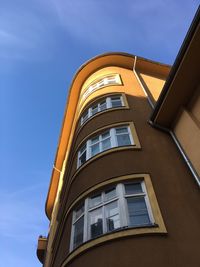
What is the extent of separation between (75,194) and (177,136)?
4.52m

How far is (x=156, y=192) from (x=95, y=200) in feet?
6.73

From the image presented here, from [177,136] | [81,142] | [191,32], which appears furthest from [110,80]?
[191,32]

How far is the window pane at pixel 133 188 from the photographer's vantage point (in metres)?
7.84

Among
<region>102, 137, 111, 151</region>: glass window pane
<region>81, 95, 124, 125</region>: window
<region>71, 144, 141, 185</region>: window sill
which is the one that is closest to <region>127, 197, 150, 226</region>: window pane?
<region>71, 144, 141, 185</region>: window sill

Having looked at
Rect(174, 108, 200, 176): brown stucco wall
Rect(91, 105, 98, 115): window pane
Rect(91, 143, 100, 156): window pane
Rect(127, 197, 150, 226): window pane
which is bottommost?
Rect(127, 197, 150, 226): window pane

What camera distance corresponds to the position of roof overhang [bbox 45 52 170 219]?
18.8 m

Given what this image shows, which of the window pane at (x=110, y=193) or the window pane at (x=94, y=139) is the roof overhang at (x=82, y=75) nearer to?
the window pane at (x=94, y=139)

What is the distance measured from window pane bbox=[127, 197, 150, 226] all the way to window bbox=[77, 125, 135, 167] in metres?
2.84

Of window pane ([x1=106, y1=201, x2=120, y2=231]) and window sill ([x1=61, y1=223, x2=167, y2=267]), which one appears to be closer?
window sill ([x1=61, y1=223, x2=167, y2=267])

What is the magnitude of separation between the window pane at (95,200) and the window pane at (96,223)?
298 millimetres

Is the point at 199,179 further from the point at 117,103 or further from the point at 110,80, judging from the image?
the point at 110,80

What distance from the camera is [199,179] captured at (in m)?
7.91

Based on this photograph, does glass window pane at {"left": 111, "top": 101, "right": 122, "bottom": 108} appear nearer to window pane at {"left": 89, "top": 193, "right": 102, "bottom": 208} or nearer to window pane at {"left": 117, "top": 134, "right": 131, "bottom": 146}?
window pane at {"left": 117, "top": 134, "right": 131, "bottom": 146}

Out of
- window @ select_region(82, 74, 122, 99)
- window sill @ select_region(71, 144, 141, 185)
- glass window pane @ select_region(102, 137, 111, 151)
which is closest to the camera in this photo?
window sill @ select_region(71, 144, 141, 185)
